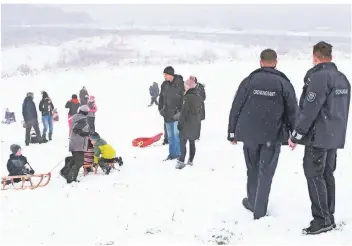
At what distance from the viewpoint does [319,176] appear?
17.6ft

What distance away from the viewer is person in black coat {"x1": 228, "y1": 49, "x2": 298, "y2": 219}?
563 cm

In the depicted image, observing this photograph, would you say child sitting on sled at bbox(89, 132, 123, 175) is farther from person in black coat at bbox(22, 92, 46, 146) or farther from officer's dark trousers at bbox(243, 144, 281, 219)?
person in black coat at bbox(22, 92, 46, 146)

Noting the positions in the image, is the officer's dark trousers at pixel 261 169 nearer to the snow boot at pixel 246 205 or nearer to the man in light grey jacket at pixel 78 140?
the snow boot at pixel 246 205

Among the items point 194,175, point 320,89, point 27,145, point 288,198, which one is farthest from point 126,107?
point 320,89

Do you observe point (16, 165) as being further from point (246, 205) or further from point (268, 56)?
point (268, 56)

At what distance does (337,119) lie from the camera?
520cm

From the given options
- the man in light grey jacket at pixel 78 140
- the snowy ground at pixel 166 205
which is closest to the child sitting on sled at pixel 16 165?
the snowy ground at pixel 166 205

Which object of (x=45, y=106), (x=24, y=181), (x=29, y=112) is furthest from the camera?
(x=45, y=106)

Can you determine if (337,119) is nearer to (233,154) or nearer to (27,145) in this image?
(233,154)

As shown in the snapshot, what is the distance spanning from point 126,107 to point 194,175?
2040cm

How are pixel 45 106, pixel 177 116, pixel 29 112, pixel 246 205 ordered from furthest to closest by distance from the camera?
pixel 45 106, pixel 29 112, pixel 177 116, pixel 246 205

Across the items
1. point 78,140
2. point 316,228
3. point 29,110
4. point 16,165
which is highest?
point 29,110

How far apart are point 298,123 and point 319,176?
700mm

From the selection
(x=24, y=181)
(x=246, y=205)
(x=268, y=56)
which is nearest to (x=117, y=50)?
(x=24, y=181)
